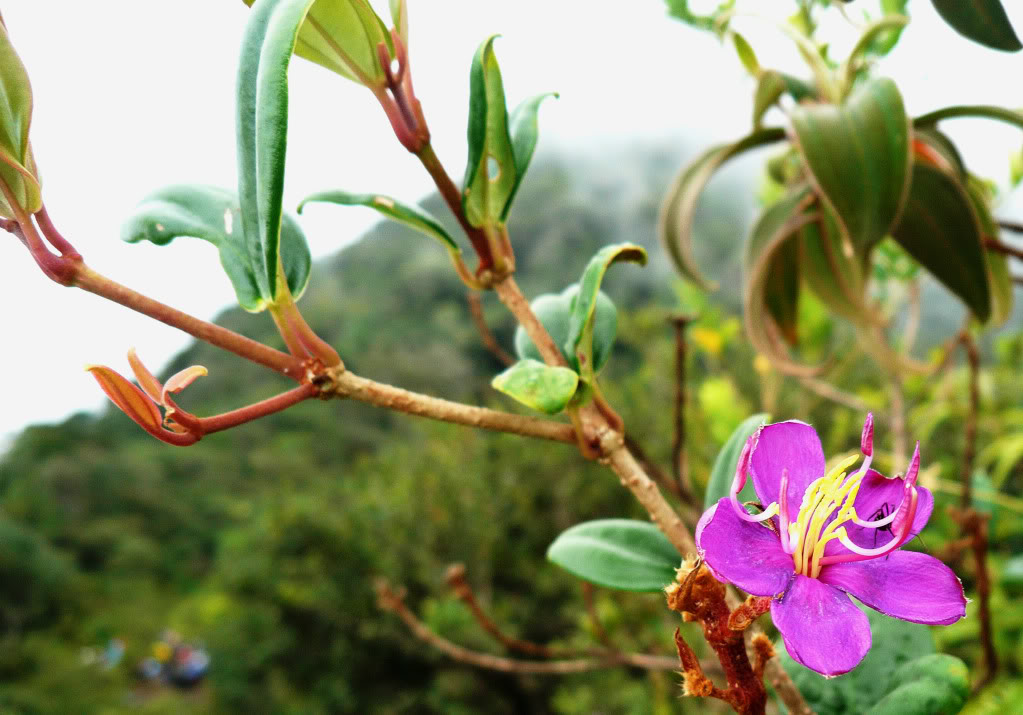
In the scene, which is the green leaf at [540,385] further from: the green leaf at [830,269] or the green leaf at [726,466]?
the green leaf at [830,269]

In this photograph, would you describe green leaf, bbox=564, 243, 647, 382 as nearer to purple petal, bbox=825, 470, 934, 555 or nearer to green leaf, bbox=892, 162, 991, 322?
purple petal, bbox=825, 470, 934, 555

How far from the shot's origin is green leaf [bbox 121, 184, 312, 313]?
273 mm

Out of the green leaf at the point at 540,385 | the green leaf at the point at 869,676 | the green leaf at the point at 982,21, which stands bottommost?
the green leaf at the point at 869,676

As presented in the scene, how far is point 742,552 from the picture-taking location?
0.19 meters

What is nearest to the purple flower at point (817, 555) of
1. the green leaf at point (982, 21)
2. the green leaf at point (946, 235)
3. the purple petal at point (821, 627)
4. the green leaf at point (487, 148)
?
the purple petal at point (821, 627)

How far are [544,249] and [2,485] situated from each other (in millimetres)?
6838

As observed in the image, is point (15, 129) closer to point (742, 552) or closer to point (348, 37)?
point (348, 37)

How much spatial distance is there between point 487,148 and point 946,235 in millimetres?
431

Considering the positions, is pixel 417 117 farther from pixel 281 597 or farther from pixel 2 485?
pixel 2 485

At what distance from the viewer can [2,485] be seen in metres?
7.65

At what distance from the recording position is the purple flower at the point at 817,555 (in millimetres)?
177

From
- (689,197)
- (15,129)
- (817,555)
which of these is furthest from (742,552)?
(689,197)

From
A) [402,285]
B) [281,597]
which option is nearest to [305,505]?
[281,597]

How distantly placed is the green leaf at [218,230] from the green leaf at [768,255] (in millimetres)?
432
